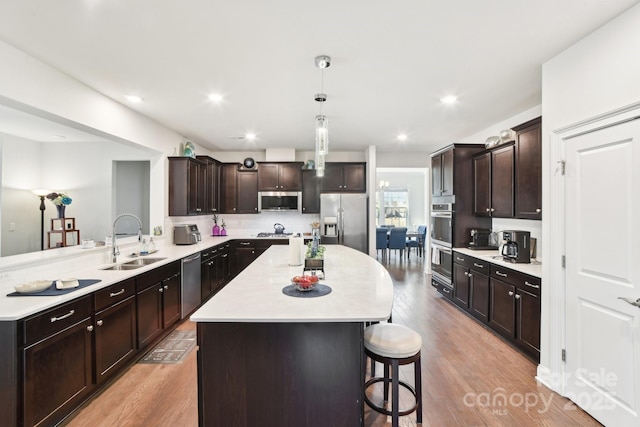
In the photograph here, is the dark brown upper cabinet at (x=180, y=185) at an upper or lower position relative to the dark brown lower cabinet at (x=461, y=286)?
upper

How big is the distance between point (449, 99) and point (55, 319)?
4.04m

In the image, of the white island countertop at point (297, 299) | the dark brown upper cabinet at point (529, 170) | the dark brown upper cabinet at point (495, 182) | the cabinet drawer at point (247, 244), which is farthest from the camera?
the cabinet drawer at point (247, 244)

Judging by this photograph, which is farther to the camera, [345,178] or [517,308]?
[345,178]

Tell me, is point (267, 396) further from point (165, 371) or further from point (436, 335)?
point (436, 335)

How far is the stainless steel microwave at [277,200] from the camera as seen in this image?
595cm

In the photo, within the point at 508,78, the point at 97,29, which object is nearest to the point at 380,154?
the point at 508,78

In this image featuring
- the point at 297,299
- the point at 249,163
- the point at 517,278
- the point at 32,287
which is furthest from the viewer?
the point at 249,163

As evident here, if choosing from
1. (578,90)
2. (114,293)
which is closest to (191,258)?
(114,293)

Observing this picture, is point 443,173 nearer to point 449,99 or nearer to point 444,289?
point 449,99

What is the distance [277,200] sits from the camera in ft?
19.5

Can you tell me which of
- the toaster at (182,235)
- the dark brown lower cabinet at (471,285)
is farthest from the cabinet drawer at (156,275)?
the dark brown lower cabinet at (471,285)

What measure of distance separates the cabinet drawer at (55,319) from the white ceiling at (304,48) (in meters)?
1.89

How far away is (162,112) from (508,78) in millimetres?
3947

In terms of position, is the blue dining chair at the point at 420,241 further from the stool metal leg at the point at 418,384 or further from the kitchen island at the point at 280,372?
the kitchen island at the point at 280,372
